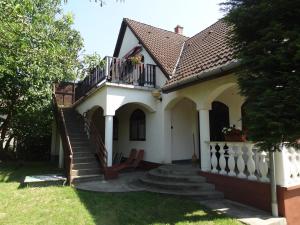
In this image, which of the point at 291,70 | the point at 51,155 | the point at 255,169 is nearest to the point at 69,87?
the point at 51,155

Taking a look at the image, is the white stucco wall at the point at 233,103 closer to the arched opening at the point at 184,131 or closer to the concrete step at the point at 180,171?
the arched opening at the point at 184,131

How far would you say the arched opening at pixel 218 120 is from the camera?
9.94m

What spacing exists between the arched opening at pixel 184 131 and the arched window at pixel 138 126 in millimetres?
1766

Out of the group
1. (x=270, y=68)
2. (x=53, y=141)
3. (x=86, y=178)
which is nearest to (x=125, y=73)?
(x=86, y=178)

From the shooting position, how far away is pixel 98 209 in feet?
19.2

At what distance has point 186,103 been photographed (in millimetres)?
10945

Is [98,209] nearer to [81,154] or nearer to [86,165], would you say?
[86,165]

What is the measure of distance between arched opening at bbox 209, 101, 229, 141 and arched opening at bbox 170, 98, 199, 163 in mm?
827

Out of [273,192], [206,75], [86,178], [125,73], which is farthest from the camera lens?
[125,73]

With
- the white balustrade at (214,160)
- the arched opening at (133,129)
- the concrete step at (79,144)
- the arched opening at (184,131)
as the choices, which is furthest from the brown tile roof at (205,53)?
the concrete step at (79,144)

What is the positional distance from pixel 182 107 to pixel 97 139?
13.0 feet

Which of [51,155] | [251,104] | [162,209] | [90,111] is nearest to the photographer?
[251,104]

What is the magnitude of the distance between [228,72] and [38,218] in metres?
5.77

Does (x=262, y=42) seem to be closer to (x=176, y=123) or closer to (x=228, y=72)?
(x=228, y=72)
